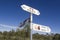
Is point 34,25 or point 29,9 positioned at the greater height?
point 29,9

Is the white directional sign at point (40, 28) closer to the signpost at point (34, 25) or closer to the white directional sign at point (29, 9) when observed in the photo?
the signpost at point (34, 25)

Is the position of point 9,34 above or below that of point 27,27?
above

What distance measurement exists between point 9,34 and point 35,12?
29772mm

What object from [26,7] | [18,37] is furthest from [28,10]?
[18,37]

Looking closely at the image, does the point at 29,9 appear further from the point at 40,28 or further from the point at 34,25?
the point at 40,28

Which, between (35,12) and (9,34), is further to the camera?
(9,34)

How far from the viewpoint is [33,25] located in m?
3.91

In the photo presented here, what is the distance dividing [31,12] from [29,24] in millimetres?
257

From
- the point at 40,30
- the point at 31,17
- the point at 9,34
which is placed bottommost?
the point at 40,30

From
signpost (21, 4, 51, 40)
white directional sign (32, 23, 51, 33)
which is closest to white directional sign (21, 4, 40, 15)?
signpost (21, 4, 51, 40)

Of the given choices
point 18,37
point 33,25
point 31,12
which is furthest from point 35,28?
point 18,37

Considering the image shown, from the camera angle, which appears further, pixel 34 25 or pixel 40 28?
pixel 40 28

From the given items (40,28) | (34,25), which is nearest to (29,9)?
(34,25)

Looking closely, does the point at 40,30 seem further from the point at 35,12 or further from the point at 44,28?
the point at 35,12
